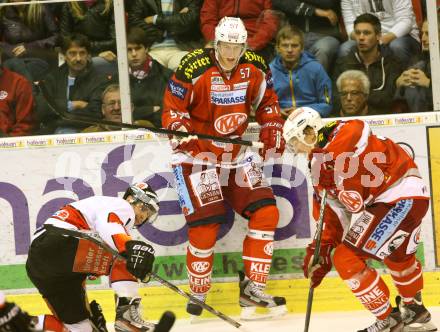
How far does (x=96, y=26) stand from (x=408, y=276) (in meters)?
2.49

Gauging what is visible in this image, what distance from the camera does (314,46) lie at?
636 centimetres

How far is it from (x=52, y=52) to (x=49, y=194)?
0.91 metres

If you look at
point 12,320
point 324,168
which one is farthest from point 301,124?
point 12,320

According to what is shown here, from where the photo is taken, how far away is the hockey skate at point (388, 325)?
5414 mm

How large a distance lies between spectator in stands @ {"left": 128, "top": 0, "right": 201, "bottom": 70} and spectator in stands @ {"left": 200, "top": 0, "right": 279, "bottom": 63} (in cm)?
7

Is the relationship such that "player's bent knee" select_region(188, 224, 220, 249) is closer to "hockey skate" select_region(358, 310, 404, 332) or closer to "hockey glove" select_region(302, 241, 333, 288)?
"hockey glove" select_region(302, 241, 333, 288)

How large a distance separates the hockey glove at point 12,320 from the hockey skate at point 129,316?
4.77 feet

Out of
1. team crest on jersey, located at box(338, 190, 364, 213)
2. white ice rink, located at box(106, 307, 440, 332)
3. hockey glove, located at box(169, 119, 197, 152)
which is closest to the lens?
team crest on jersey, located at box(338, 190, 364, 213)

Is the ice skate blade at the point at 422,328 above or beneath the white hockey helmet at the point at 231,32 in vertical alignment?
beneath

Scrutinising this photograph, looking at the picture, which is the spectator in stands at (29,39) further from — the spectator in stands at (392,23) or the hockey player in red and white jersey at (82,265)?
the spectator in stands at (392,23)

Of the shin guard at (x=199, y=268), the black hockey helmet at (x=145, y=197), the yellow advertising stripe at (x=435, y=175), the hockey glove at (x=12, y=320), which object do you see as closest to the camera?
the hockey glove at (x=12, y=320)

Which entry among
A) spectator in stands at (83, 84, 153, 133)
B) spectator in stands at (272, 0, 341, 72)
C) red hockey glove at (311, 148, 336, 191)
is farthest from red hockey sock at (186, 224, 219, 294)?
spectator in stands at (272, 0, 341, 72)

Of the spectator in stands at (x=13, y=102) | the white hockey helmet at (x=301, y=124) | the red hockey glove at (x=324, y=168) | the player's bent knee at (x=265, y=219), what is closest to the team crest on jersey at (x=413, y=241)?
Result: the red hockey glove at (x=324, y=168)

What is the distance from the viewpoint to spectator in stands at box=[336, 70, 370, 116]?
6.33 metres
